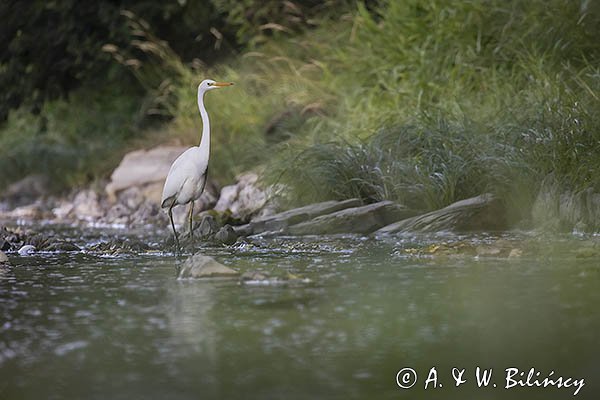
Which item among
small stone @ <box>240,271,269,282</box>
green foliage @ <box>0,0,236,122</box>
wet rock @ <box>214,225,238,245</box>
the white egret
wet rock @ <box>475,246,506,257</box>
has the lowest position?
wet rock @ <box>214,225,238,245</box>

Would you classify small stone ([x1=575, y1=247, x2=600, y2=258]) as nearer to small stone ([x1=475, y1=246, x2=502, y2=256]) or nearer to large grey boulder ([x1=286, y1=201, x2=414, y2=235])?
small stone ([x1=475, y1=246, x2=502, y2=256])

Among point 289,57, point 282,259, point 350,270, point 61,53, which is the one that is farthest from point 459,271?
point 61,53

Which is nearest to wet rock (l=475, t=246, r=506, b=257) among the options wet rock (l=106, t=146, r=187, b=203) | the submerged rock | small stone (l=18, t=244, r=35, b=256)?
the submerged rock

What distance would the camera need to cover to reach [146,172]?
1111 cm

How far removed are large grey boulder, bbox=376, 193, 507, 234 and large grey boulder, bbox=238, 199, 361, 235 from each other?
2.20ft

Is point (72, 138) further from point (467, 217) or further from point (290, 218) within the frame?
point (467, 217)

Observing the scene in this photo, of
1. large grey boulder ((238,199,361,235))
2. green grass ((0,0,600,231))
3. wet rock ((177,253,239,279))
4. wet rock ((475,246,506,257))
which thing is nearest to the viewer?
wet rock ((177,253,239,279))

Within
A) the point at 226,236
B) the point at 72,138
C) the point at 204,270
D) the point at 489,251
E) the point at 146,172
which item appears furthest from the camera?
the point at 72,138

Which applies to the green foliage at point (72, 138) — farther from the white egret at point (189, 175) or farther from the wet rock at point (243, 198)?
the white egret at point (189, 175)

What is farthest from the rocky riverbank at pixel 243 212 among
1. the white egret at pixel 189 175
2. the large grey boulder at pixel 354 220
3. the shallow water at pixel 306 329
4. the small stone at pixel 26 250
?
the shallow water at pixel 306 329

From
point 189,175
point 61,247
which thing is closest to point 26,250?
point 61,247

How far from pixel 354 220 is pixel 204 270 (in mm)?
2357

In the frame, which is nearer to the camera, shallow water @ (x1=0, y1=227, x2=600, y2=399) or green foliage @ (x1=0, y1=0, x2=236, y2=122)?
shallow water @ (x1=0, y1=227, x2=600, y2=399)

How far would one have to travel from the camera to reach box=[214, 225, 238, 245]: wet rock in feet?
23.0
